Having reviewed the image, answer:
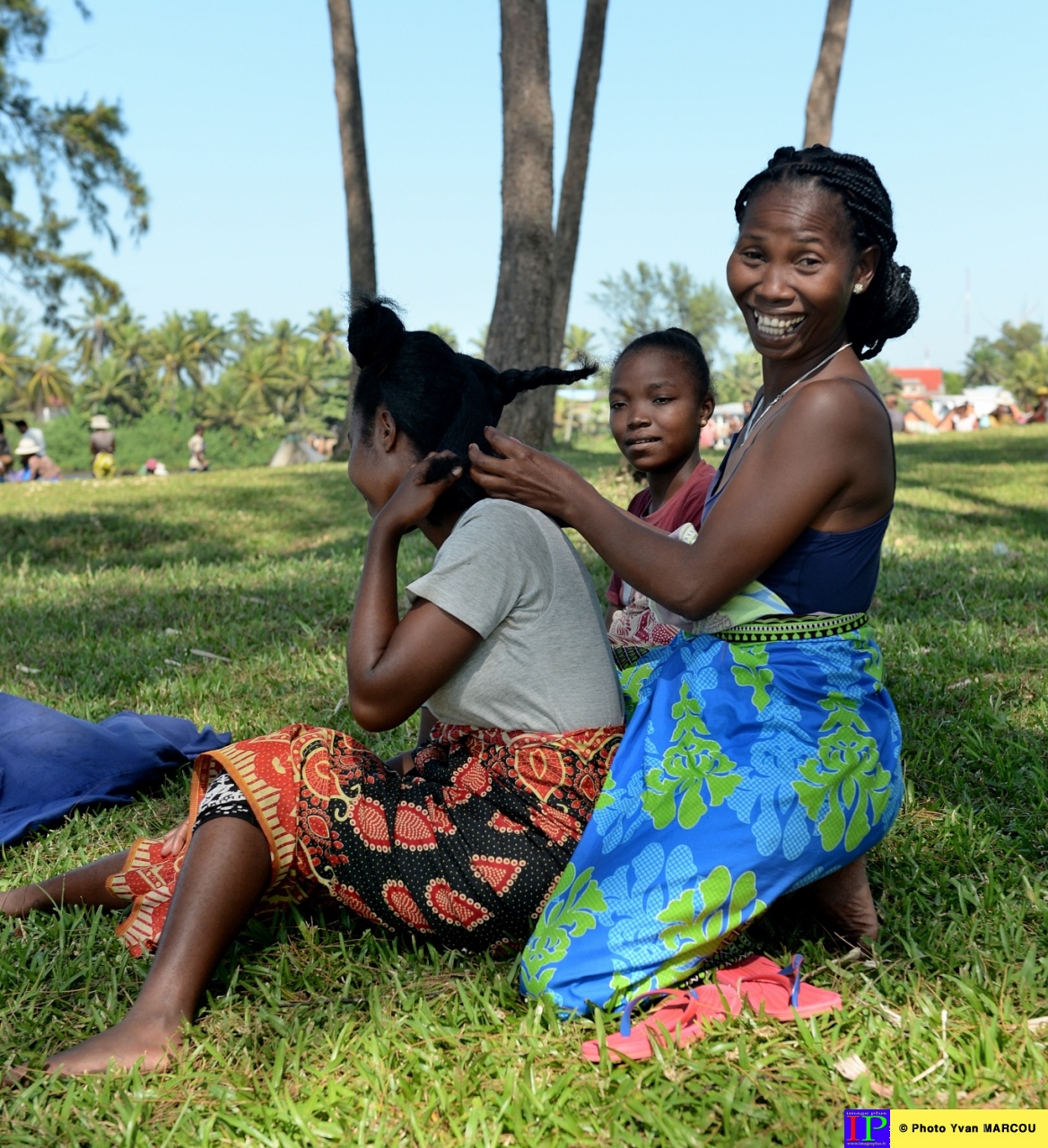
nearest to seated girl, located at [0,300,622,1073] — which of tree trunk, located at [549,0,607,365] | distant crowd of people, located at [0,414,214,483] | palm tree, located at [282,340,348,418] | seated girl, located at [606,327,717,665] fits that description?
seated girl, located at [606,327,717,665]

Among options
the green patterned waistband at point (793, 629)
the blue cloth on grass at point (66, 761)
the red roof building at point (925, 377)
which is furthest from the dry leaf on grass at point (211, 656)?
the red roof building at point (925, 377)

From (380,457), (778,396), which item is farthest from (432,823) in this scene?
(778,396)

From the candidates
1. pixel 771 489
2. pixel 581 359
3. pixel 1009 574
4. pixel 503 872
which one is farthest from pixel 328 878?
pixel 1009 574

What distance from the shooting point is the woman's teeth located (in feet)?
7.75

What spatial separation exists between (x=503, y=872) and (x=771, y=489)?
923 millimetres

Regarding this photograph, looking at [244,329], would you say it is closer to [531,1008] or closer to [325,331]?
[325,331]

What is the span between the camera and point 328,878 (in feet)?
7.91

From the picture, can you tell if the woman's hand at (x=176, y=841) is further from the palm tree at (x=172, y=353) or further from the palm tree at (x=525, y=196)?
the palm tree at (x=172, y=353)

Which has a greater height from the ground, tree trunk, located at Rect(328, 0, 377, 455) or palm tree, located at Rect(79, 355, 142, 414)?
tree trunk, located at Rect(328, 0, 377, 455)

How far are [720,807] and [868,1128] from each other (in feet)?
1.90

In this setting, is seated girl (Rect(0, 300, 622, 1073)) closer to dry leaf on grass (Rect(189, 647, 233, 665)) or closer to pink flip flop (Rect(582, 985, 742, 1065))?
pink flip flop (Rect(582, 985, 742, 1065))

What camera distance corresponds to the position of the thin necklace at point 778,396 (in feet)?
7.89

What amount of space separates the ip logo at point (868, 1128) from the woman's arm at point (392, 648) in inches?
41.8

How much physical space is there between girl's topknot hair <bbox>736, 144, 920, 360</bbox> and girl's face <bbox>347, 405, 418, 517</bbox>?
0.86 metres
